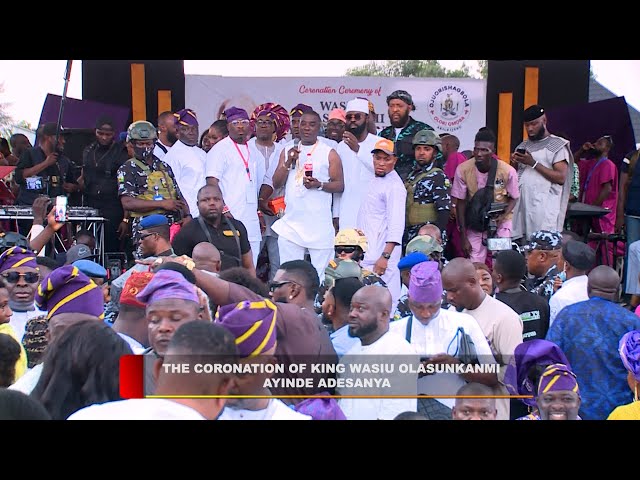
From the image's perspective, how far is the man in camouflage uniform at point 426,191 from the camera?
285 inches

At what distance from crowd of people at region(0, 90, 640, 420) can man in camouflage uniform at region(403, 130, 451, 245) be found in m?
0.01

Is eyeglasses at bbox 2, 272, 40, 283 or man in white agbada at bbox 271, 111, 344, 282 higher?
man in white agbada at bbox 271, 111, 344, 282

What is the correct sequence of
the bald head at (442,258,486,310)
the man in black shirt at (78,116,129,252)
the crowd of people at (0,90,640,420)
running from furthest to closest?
the man in black shirt at (78,116,129,252), the bald head at (442,258,486,310), the crowd of people at (0,90,640,420)

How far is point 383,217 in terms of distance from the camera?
7.12m

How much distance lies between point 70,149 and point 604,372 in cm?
577

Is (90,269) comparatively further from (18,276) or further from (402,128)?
(402,128)

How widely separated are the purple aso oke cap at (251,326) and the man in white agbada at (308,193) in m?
3.11

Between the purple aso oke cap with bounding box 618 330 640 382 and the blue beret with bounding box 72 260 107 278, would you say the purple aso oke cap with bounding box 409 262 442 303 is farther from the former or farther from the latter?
the blue beret with bounding box 72 260 107 278

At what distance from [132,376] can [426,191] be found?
11.9ft

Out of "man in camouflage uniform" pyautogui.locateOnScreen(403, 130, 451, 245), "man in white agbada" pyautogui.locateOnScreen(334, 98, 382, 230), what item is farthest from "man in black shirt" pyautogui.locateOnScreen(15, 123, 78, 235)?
"man in camouflage uniform" pyautogui.locateOnScreen(403, 130, 451, 245)

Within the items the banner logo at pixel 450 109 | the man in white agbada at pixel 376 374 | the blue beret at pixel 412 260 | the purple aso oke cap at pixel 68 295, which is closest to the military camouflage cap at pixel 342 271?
the blue beret at pixel 412 260

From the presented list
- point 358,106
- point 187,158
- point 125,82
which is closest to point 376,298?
point 358,106

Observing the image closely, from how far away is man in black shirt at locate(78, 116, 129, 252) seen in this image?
815 centimetres

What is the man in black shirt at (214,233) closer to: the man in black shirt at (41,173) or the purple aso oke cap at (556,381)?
the man in black shirt at (41,173)
